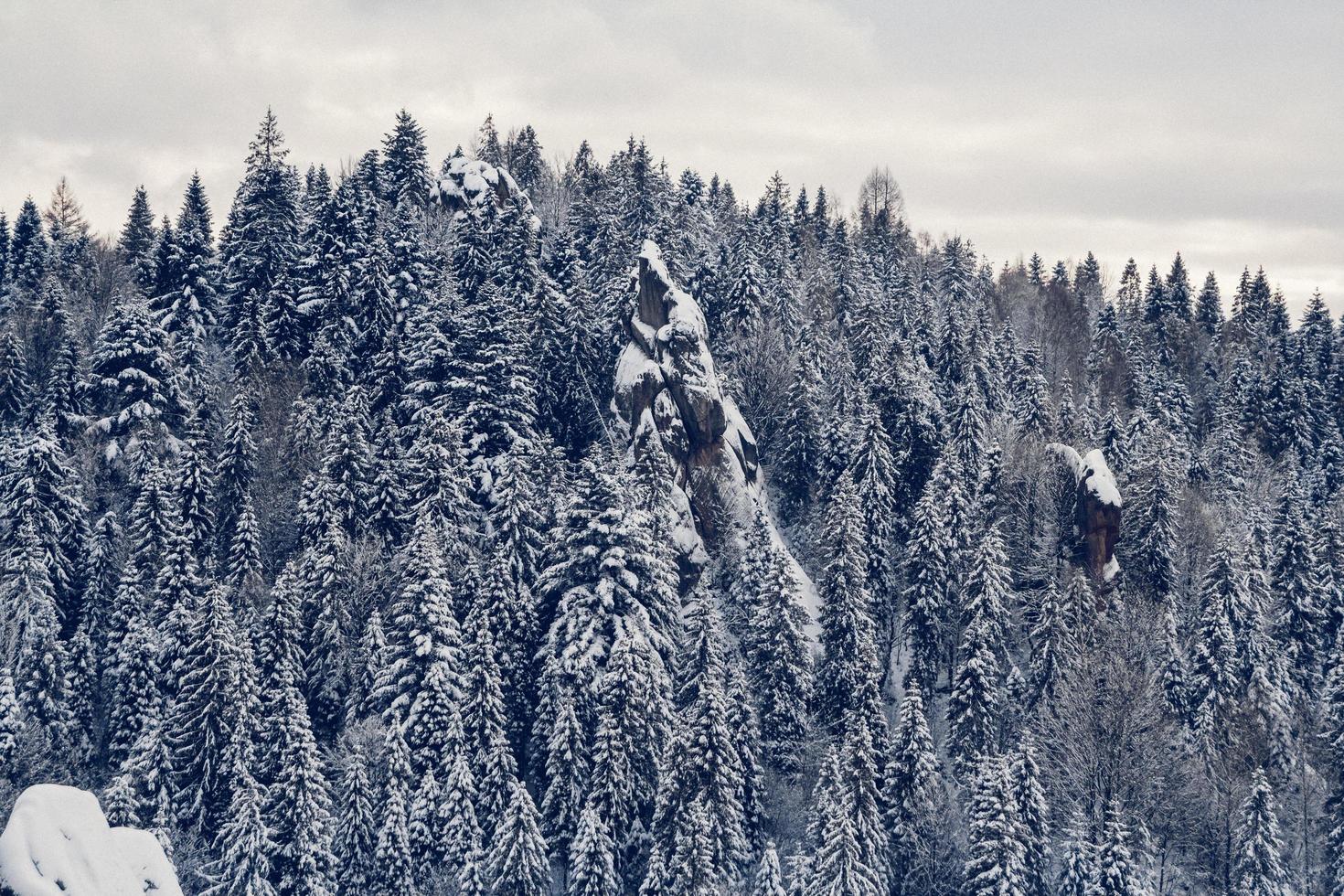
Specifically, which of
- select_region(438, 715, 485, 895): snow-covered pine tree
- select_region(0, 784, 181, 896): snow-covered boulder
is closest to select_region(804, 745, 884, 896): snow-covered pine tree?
select_region(438, 715, 485, 895): snow-covered pine tree

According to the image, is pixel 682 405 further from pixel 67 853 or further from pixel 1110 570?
pixel 67 853

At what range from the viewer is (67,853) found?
1327 cm

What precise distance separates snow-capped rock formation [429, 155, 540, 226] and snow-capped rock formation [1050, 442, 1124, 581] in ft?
154

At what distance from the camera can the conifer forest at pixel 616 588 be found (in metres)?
43.9

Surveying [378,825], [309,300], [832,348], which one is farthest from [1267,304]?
[378,825]

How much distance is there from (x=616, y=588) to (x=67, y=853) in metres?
36.3

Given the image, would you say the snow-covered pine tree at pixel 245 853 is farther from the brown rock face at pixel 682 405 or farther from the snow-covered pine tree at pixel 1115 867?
the snow-covered pine tree at pixel 1115 867

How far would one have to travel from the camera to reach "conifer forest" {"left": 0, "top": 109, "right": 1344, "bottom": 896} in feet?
144

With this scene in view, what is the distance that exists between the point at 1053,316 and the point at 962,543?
200 ft

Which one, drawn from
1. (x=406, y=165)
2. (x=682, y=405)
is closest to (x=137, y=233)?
(x=406, y=165)

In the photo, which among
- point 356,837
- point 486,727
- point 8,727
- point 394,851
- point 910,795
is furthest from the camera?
point 910,795

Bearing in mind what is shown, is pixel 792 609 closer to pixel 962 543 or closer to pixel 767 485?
pixel 962 543

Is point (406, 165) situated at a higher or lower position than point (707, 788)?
higher

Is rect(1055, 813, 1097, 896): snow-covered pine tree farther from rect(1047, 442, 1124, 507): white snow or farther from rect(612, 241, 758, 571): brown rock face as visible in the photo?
rect(612, 241, 758, 571): brown rock face
